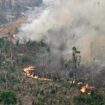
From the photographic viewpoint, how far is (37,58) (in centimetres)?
15750

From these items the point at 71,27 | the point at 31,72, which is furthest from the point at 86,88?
the point at 71,27

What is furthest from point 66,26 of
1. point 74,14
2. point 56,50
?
point 56,50

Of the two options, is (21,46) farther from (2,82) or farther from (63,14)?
(2,82)

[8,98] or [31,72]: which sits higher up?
[31,72]

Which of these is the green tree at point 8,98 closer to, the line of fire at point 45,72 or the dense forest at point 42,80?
the dense forest at point 42,80

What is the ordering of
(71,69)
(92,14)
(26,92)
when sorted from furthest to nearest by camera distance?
1. (92,14)
2. (71,69)
3. (26,92)

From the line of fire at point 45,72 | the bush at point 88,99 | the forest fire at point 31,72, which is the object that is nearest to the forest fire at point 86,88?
the line of fire at point 45,72

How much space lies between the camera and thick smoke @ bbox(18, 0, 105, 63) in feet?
551

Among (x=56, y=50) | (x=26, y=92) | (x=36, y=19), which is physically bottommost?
(x=26, y=92)

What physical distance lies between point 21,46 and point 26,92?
163ft

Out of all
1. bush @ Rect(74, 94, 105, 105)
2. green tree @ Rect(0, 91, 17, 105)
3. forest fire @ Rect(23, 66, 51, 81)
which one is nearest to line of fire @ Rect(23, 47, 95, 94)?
forest fire @ Rect(23, 66, 51, 81)

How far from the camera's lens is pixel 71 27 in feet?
594

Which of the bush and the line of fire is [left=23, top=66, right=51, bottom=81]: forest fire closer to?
the line of fire

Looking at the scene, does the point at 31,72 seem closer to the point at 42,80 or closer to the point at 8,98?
the point at 42,80
